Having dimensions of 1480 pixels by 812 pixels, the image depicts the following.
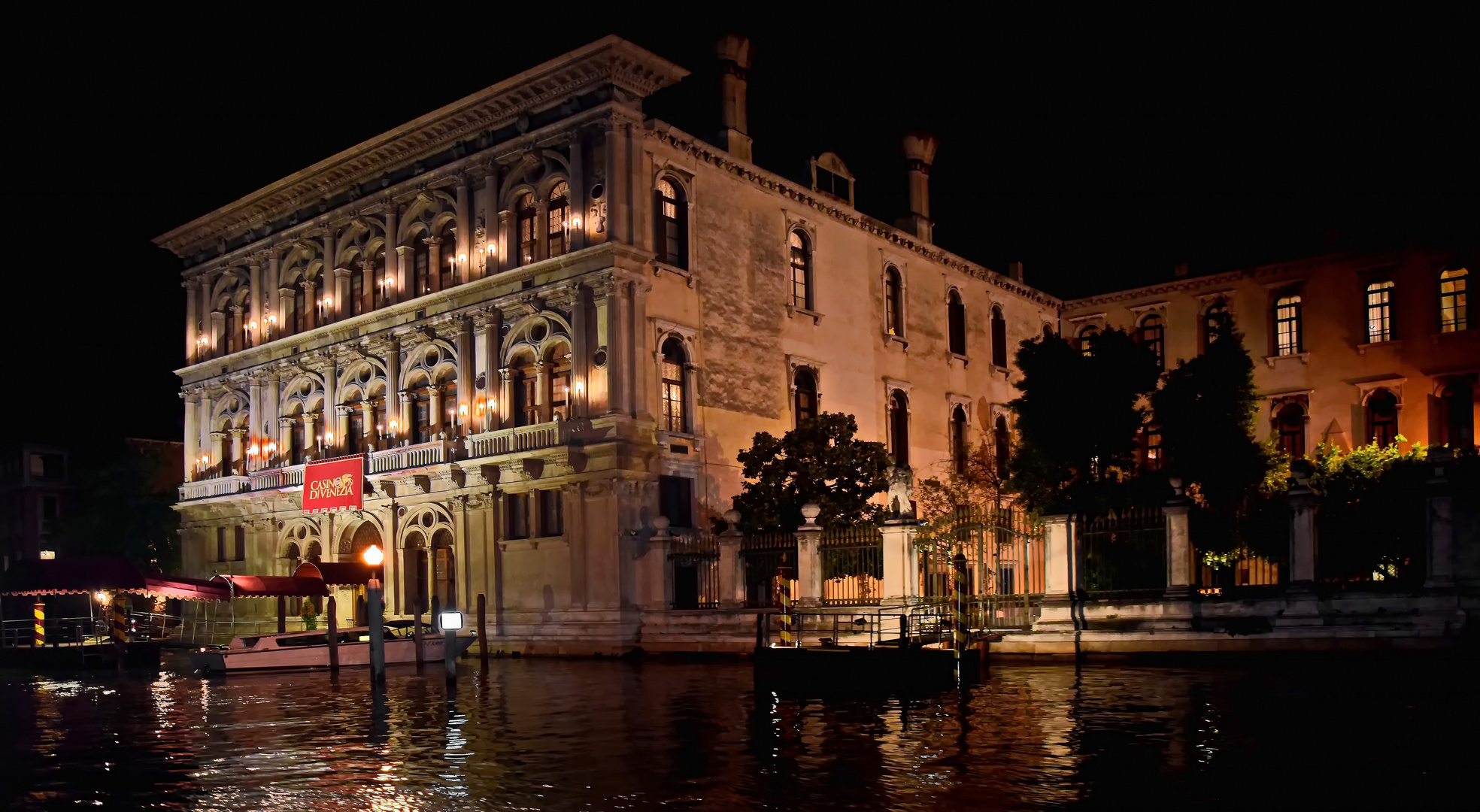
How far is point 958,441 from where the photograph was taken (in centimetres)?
4294

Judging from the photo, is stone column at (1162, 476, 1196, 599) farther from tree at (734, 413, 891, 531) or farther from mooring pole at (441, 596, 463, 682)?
mooring pole at (441, 596, 463, 682)

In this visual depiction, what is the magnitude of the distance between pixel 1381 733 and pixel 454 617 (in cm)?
1384

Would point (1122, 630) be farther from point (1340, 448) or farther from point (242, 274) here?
point (242, 274)

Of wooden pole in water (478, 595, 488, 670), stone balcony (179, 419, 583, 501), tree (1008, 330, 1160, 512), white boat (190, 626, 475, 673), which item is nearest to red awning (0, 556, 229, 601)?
stone balcony (179, 419, 583, 501)

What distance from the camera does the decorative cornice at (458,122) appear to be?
30.2m

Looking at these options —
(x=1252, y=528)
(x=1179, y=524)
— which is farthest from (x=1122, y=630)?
(x=1252, y=528)

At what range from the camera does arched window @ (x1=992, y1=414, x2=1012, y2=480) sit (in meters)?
44.2

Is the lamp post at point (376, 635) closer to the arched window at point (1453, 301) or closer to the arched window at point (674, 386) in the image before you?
the arched window at point (674, 386)

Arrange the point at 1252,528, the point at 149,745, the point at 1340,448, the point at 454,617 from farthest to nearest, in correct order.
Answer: the point at 1340,448, the point at 1252,528, the point at 454,617, the point at 149,745

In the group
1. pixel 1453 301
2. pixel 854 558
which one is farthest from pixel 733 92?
pixel 1453 301

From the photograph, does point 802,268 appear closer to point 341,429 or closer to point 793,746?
point 341,429

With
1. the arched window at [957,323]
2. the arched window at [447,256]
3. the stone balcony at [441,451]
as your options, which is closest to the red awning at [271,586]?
the stone balcony at [441,451]

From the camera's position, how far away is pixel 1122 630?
73.2 feet

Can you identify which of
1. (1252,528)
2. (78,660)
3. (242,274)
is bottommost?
(78,660)
